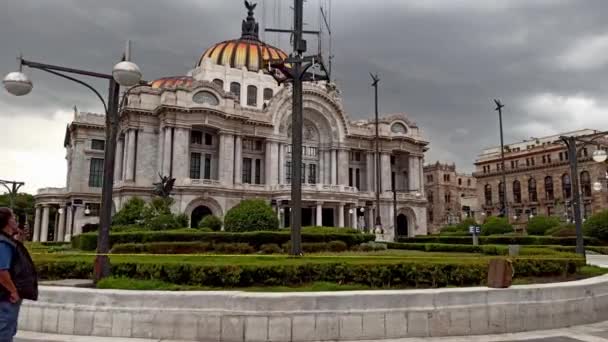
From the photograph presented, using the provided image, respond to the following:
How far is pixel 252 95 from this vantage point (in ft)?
214

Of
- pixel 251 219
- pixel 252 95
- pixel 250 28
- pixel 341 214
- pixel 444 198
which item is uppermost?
pixel 250 28

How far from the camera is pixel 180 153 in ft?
161

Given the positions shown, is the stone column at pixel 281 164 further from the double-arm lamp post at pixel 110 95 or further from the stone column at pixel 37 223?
the double-arm lamp post at pixel 110 95

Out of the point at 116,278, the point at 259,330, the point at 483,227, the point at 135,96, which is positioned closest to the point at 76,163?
the point at 135,96

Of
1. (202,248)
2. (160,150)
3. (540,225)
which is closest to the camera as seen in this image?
(202,248)

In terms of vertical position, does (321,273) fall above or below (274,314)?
above

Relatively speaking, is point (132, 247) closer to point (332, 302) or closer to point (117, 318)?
point (117, 318)

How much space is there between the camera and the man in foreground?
5.44 meters

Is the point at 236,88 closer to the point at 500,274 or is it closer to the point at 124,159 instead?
the point at 124,159

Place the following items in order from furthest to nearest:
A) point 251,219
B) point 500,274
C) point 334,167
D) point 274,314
Answer: point 334,167 → point 251,219 → point 500,274 → point 274,314

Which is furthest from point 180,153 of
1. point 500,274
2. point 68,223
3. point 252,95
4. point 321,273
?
point 500,274

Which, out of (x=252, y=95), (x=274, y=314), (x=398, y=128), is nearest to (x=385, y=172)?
(x=398, y=128)

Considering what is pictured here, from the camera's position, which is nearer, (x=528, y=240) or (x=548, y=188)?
(x=528, y=240)

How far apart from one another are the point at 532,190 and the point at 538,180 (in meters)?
2.17
